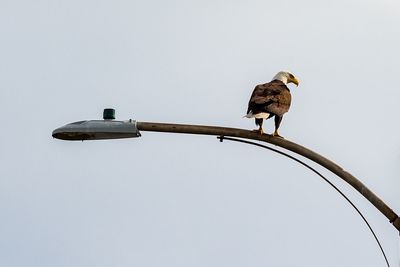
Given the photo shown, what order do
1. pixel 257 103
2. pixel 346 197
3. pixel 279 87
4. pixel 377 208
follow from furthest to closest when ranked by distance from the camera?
pixel 279 87, pixel 257 103, pixel 346 197, pixel 377 208

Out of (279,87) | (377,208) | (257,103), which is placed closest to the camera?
(377,208)

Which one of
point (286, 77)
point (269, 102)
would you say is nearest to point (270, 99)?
point (269, 102)

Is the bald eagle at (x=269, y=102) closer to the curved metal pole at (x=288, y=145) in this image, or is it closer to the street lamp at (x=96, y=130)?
the curved metal pole at (x=288, y=145)

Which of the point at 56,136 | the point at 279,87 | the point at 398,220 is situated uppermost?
the point at 279,87

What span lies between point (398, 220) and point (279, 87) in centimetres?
404

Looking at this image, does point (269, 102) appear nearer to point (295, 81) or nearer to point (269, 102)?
A: point (269, 102)

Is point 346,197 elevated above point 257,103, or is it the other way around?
point 257,103

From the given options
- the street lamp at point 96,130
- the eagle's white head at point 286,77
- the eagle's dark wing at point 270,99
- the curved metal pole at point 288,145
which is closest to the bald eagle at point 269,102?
the eagle's dark wing at point 270,99

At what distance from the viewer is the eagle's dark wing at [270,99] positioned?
33.0 feet

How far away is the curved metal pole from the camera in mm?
7145

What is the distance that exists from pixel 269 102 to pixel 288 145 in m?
2.76

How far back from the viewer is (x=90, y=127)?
7.92 meters

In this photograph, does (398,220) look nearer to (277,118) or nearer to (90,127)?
(90,127)

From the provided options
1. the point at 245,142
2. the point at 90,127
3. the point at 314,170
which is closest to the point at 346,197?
the point at 314,170
